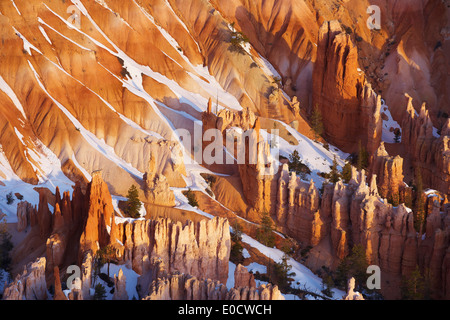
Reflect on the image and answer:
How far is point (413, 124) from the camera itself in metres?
66.6

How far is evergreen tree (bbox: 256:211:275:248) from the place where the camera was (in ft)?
187

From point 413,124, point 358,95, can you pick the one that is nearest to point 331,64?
point 358,95

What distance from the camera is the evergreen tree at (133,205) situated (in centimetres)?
5538

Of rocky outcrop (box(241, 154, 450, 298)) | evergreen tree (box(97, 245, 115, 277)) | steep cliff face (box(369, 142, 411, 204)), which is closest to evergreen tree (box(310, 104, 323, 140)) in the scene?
rocky outcrop (box(241, 154, 450, 298))

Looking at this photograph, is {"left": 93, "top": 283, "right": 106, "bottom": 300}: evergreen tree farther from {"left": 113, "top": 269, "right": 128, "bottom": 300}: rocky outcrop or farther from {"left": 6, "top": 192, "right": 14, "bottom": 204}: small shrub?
{"left": 6, "top": 192, "right": 14, "bottom": 204}: small shrub

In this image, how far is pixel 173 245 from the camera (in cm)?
4831

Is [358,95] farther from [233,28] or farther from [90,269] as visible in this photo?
[90,269]

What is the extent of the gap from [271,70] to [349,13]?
13.2m

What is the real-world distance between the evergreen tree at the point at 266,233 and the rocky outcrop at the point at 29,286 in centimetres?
1857

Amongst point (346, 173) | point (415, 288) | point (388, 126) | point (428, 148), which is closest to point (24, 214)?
point (346, 173)

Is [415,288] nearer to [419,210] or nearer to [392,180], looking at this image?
[419,210]

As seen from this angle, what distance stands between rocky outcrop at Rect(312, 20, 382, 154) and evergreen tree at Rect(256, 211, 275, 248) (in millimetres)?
14640

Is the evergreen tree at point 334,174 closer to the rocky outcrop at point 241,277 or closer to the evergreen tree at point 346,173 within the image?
the evergreen tree at point 346,173

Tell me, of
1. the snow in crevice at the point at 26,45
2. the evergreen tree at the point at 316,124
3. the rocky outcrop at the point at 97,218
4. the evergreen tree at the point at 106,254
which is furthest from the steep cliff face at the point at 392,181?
the snow in crevice at the point at 26,45
